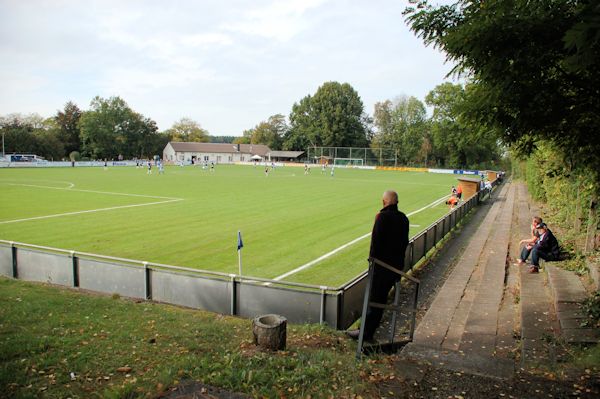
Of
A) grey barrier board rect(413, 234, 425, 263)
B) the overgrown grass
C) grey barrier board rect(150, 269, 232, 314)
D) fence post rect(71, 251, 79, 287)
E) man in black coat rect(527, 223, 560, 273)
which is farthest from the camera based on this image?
grey barrier board rect(413, 234, 425, 263)

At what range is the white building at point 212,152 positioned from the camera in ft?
375

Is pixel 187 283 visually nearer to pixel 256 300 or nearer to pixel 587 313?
pixel 256 300

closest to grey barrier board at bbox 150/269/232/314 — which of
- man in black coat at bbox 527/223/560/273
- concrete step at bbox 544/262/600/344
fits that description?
concrete step at bbox 544/262/600/344

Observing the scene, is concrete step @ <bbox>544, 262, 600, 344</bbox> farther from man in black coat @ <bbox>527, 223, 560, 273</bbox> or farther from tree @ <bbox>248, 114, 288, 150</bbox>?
tree @ <bbox>248, 114, 288, 150</bbox>

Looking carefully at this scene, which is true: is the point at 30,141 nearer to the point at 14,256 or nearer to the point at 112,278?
the point at 14,256

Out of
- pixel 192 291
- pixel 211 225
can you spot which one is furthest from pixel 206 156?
pixel 192 291

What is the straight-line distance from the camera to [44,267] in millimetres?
10242

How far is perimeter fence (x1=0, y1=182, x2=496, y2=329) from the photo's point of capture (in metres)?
7.31

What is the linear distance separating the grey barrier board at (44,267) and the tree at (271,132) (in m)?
122

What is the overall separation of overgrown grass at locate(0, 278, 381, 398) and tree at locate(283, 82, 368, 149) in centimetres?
10429

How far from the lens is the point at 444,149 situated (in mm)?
92000

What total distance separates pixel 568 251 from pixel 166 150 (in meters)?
115

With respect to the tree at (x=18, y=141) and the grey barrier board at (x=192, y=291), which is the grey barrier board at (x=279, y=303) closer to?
the grey barrier board at (x=192, y=291)

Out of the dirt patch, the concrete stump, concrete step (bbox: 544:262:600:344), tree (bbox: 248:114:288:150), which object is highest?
tree (bbox: 248:114:288:150)
